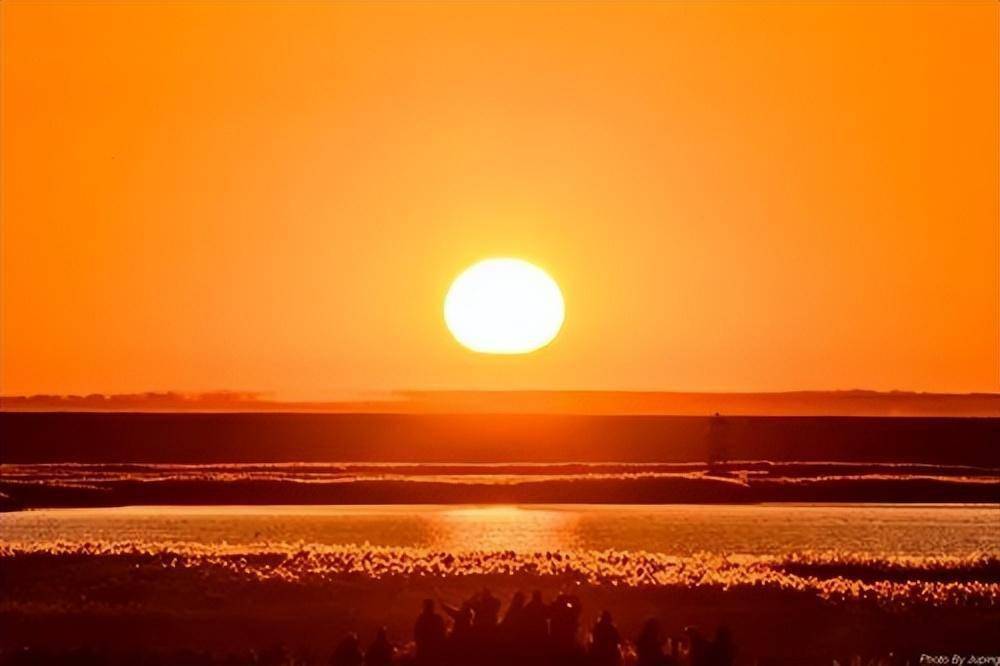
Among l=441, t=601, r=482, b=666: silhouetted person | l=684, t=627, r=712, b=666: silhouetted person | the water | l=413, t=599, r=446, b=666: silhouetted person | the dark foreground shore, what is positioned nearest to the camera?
l=441, t=601, r=482, b=666: silhouetted person

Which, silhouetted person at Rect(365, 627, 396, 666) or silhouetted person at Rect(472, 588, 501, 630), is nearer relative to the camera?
silhouetted person at Rect(472, 588, 501, 630)

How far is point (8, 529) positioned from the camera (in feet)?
108

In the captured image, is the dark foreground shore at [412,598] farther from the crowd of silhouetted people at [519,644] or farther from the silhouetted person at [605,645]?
the crowd of silhouetted people at [519,644]

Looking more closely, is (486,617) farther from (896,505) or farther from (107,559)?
(896,505)

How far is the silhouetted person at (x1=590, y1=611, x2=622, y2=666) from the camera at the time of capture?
17547 mm

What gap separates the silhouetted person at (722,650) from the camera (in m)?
17.6

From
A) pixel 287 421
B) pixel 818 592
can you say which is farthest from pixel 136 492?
pixel 287 421

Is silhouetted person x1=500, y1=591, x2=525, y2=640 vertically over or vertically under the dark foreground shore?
under

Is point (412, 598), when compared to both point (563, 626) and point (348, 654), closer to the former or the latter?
point (348, 654)

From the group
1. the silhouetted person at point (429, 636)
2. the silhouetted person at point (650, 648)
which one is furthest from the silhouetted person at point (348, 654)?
Answer: the silhouetted person at point (650, 648)

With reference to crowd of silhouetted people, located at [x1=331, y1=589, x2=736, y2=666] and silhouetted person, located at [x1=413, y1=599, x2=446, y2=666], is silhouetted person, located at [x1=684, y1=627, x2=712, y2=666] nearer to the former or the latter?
crowd of silhouetted people, located at [x1=331, y1=589, x2=736, y2=666]

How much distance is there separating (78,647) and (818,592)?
1003 cm

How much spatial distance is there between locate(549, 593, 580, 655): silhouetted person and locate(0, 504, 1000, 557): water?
1072 cm

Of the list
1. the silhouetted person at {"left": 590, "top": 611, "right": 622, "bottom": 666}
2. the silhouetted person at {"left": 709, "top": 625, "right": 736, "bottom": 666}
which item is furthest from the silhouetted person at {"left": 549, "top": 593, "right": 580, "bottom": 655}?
the silhouetted person at {"left": 709, "top": 625, "right": 736, "bottom": 666}
